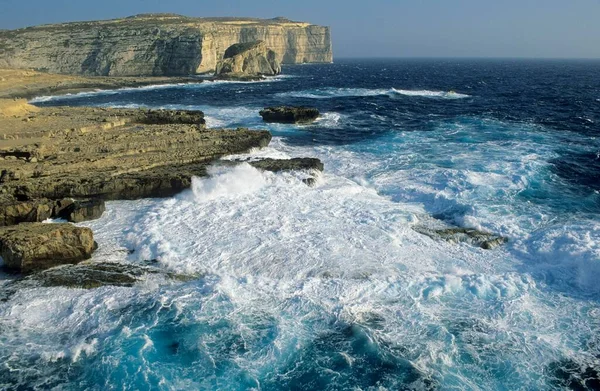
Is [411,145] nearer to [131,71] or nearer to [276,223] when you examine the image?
[276,223]

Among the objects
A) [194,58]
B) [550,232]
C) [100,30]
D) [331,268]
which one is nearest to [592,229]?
[550,232]

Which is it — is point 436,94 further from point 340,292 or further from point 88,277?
point 88,277

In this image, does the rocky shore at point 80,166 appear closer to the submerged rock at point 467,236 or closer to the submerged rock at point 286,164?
the submerged rock at point 286,164

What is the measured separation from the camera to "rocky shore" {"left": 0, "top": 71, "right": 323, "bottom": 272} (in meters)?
14.3

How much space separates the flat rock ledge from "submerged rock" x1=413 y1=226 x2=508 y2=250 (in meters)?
11.1

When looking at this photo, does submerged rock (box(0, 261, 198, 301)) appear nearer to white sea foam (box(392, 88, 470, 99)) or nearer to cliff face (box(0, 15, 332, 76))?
white sea foam (box(392, 88, 470, 99))

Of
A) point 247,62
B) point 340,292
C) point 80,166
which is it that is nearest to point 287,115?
point 80,166

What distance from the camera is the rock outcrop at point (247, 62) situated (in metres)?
86.3

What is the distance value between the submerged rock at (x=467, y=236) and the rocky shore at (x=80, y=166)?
6.88 meters

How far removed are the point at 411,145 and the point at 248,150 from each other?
10.6 m

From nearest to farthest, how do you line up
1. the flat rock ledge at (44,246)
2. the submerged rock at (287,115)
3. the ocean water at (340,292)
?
1. the ocean water at (340,292)
2. the flat rock ledge at (44,246)
3. the submerged rock at (287,115)

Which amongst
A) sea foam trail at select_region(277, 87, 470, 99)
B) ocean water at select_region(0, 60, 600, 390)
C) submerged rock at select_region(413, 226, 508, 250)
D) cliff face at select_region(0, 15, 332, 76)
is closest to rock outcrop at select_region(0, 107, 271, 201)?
ocean water at select_region(0, 60, 600, 390)

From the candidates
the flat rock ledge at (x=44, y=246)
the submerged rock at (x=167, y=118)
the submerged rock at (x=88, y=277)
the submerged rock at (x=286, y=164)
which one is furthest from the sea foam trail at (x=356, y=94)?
the submerged rock at (x=88, y=277)

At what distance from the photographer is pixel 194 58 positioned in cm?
9000
